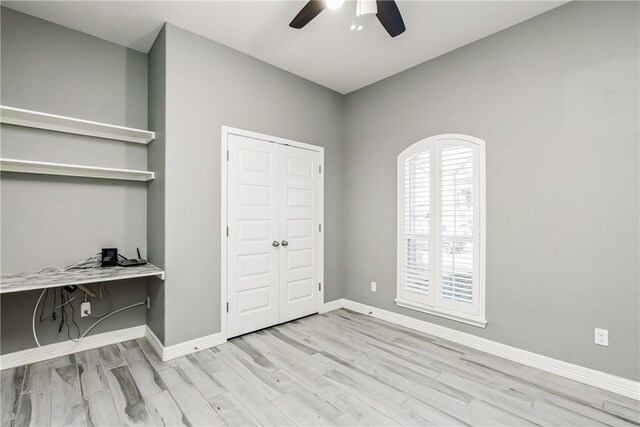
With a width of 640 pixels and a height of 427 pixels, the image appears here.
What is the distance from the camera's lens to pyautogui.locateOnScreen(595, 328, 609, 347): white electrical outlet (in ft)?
7.25

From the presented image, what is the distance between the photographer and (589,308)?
2.28 meters

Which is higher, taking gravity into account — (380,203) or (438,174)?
(438,174)

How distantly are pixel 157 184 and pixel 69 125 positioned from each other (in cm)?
86

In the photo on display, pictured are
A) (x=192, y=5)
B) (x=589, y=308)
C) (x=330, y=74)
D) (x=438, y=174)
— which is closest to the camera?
(x=589, y=308)

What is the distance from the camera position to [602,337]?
7.30 feet

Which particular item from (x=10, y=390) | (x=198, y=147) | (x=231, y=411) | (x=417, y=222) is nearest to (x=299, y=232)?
(x=417, y=222)

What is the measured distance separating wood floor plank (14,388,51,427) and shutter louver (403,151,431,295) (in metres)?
3.15

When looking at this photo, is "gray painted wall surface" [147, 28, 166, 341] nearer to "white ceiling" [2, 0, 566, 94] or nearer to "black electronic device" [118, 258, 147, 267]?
"black electronic device" [118, 258, 147, 267]

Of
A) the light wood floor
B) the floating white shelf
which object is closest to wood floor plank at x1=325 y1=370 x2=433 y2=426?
the light wood floor

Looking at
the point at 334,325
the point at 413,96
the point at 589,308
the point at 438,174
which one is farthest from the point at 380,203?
the point at 589,308

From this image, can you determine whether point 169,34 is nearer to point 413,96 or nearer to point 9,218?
point 9,218

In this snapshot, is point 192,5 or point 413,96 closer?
point 192,5

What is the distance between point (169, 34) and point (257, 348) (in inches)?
117

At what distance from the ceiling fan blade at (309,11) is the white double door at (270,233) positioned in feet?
4.17
